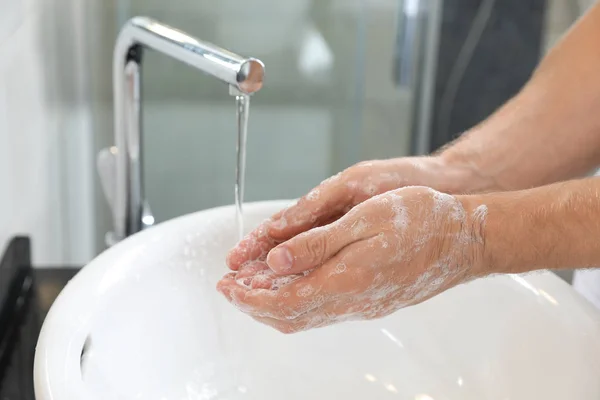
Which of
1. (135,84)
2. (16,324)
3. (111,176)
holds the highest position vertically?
(135,84)

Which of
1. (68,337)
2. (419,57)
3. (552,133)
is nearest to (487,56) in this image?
(419,57)

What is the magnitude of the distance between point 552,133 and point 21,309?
55 centimetres

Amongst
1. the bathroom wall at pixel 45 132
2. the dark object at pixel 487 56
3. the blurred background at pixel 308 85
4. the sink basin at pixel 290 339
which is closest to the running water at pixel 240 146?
the sink basin at pixel 290 339

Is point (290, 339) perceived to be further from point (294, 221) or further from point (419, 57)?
point (419, 57)

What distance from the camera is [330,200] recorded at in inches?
26.5

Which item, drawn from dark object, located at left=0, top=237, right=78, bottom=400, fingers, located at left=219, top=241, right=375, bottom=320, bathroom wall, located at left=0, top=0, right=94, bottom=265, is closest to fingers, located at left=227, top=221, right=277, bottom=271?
fingers, located at left=219, top=241, right=375, bottom=320

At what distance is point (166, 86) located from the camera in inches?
62.0

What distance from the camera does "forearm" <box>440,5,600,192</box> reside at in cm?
76

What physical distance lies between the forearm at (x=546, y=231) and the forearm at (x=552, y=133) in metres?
0.20

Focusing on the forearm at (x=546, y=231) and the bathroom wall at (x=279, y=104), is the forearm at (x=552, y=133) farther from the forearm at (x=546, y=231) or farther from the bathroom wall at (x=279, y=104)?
the bathroom wall at (x=279, y=104)

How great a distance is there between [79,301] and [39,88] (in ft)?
1.88

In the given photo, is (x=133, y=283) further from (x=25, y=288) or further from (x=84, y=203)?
(x=84, y=203)

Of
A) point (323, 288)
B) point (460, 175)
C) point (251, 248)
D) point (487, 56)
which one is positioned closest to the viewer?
point (323, 288)

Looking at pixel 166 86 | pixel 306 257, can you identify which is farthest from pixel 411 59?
pixel 306 257
